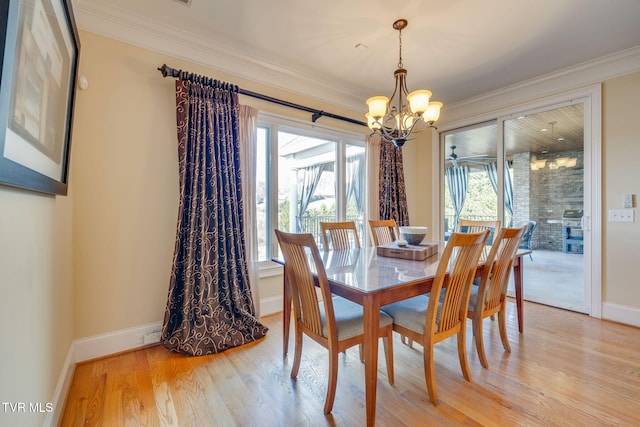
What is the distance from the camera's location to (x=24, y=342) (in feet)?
3.43

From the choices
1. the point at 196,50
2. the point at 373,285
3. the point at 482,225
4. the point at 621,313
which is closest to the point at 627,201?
the point at 621,313

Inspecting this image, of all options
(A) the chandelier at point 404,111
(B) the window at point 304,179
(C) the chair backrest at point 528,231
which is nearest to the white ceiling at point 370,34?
(A) the chandelier at point 404,111

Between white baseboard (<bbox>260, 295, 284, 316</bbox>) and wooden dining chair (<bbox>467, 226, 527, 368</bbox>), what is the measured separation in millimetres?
1892

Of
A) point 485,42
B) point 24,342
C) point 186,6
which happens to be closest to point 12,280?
point 24,342

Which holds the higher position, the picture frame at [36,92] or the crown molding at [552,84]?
the crown molding at [552,84]

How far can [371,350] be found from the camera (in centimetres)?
143

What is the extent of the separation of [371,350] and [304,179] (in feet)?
7.91

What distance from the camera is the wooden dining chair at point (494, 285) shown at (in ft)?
6.30

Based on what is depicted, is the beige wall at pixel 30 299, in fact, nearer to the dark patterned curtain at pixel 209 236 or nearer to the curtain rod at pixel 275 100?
the dark patterned curtain at pixel 209 236

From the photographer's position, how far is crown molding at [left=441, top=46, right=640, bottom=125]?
2.74 m

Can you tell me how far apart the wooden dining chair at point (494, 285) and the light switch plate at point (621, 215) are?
1.62 metres

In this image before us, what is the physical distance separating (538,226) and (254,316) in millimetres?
3545

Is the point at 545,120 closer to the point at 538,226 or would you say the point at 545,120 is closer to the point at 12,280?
the point at 538,226

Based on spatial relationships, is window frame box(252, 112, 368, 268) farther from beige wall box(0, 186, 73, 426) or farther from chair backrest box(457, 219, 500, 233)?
chair backrest box(457, 219, 500, 233)
